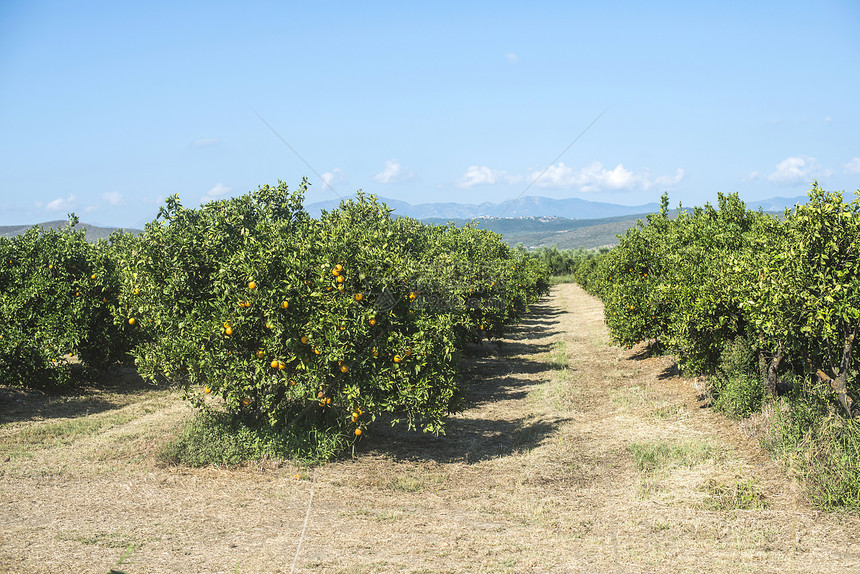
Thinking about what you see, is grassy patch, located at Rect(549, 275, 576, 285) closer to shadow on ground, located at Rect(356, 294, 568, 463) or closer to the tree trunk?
shadow on ground, located at Rect(356, 294, 568, 463)

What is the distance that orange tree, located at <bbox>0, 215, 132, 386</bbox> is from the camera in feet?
45.3

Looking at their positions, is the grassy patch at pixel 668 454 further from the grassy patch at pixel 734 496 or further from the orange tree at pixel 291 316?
the orange tree at pixel 291 316

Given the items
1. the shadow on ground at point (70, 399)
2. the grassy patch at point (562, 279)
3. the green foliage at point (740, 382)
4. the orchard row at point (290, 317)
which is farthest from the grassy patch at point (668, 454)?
the grassy patch at point (562, 279)

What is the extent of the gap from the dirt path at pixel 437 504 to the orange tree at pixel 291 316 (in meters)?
1.13

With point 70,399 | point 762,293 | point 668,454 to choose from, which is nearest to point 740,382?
point 668,454

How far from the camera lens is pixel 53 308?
47.0ft

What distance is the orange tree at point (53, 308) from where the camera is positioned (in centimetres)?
1380

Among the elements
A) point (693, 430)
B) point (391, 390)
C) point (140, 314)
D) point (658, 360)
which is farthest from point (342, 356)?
point (658, 360)

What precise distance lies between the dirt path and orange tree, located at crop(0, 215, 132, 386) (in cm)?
182

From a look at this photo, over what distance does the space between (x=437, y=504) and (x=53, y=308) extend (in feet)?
36.3

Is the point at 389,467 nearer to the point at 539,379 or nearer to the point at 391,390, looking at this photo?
the point at 391,390

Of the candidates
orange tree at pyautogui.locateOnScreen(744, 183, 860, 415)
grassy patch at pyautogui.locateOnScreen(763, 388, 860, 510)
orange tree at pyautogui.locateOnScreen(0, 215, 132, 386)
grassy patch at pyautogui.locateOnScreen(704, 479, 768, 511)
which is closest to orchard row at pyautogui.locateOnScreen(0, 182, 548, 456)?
grassy patch at pyautogui.locateOnScreen(704, 479, 768, 511)

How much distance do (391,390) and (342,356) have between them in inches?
41.4

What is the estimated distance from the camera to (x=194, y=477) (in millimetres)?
8578
